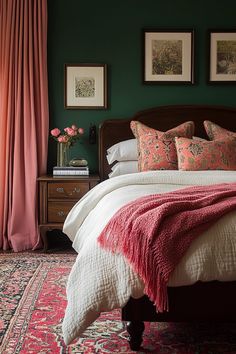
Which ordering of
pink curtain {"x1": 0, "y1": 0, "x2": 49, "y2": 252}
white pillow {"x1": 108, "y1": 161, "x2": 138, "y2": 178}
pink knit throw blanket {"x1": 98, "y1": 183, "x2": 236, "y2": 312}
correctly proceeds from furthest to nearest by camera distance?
pink curtain {"x1": 0, "y1": 0, "x2": 49, "y2": 252} → white pillow {"x1": 108, "y1": 161, "x2": 138, "y2": 178} → pink knit throw blanket {"x1": 98, "y1": 183, "x2": 236, "y2": 312}

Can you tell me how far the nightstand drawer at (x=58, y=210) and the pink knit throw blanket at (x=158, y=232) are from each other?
78.6 inches

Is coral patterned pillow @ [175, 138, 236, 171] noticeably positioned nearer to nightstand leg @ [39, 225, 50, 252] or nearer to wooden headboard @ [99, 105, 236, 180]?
wooden headboard @ [99, 105, 236, 180]

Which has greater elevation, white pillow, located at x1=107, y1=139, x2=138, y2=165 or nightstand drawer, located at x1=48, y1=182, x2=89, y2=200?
white pillow, located at x1=107, y1=139, x2=138, y2=165

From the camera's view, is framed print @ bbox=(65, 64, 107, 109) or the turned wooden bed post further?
framed print @ bbox=(65, 64, 107, 109)

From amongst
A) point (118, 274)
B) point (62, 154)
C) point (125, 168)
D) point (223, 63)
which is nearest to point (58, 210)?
point (62, 154)

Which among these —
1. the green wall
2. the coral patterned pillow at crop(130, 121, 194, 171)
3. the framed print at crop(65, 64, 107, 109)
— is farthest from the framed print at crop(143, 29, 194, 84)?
the coral patterned pillow at crop(130, 121, 194, 171)

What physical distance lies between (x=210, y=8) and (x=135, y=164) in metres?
1.71

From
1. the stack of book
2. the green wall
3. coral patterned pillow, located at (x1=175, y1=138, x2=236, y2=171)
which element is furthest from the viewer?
the green wall

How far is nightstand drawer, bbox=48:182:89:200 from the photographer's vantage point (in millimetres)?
4219

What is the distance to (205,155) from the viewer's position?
12.3 feet

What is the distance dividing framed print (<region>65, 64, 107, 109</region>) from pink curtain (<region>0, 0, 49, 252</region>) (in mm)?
246

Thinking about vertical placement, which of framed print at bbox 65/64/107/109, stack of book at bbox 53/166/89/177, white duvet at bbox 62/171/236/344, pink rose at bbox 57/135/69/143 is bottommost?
white duvet at bbox 62/171/236/344

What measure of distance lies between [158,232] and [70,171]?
7.89 feet

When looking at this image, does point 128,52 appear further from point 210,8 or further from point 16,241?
point 16,241
